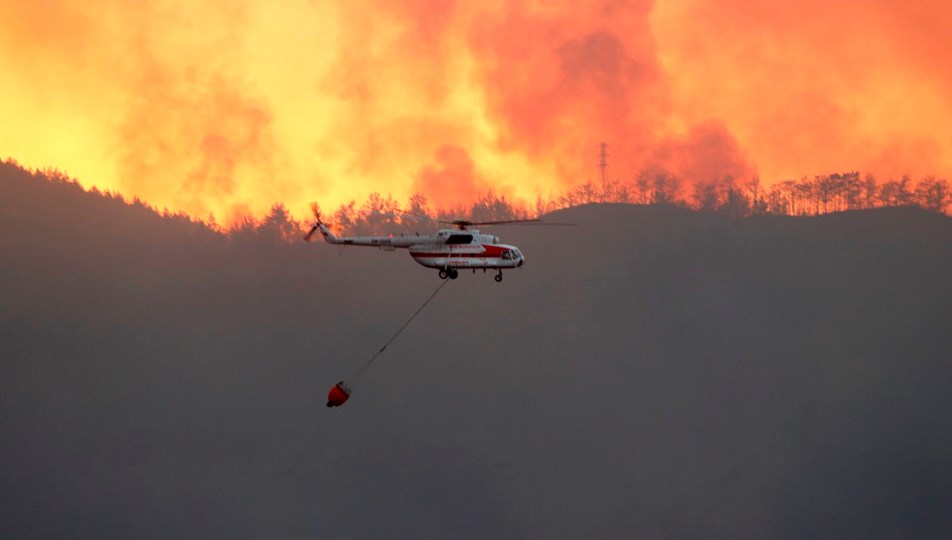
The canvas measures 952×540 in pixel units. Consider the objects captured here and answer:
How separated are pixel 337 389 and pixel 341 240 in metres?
21.7

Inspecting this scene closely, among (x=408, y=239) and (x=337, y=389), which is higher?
(x=408, y=239)

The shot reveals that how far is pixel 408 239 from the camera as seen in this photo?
15100cm

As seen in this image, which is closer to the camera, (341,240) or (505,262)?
(505,262)

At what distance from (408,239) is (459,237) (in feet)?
25.1

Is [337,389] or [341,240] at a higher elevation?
[341,240]

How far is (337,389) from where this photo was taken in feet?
470

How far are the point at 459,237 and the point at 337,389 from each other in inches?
900

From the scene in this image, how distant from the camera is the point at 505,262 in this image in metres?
146

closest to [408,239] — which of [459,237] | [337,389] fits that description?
[459,237]

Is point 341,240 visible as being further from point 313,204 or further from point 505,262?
point 505,262

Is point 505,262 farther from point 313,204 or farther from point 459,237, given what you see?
point 313,204

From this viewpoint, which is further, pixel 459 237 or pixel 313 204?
pixel 313 204

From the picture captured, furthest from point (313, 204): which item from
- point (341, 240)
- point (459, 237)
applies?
point (459, 237)

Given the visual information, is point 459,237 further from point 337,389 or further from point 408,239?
point 337,389
